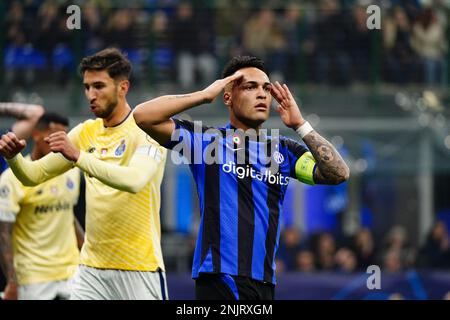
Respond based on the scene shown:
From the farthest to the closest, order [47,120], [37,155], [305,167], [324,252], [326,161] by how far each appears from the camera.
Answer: [324,252] < [47,120] < [37,155] < [305,167] < [326,161]

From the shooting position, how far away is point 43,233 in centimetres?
917

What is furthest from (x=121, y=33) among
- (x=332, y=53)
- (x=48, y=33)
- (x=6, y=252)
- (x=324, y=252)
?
(x=6, y=252)

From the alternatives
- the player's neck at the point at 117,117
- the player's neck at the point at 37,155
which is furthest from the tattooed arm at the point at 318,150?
the player's neck at the point at 37,155

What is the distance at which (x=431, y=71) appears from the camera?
59.6 ft

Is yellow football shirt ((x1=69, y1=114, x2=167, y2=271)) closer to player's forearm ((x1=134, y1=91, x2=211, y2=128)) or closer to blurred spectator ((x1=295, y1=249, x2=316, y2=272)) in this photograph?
player's forearm ((x1=134, y1=91, x2=211, y2=128))

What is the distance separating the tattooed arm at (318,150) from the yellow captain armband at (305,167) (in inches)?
1.6

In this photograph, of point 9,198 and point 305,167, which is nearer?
point 305,167

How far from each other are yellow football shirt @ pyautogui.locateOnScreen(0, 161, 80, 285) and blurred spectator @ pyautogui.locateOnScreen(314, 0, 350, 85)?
9416 mm

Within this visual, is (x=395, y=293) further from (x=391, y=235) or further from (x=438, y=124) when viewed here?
(x=438, y=124)

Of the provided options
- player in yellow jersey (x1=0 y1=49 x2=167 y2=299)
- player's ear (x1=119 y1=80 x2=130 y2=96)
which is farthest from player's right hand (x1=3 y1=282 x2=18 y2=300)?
player's ear (x1=119 y1=80 x2=130 y2=96)

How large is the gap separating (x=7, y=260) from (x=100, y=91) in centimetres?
183

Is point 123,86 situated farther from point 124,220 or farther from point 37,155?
point 37,155

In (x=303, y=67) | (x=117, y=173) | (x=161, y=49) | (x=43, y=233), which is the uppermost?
(x=161, y=49)

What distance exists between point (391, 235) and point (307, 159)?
10623mm
